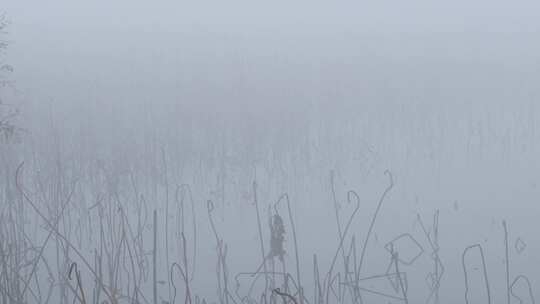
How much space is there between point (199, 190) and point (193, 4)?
23.3m

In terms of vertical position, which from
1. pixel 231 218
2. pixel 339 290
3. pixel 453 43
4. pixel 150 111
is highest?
pixel 453 43

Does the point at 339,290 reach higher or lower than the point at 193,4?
lower

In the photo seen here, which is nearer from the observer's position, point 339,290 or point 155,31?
point 339,290

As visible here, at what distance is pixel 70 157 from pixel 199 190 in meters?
1.23

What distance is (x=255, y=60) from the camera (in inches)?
469

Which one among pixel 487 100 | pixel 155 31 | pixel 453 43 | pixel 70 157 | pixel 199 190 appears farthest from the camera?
pixel 155 31

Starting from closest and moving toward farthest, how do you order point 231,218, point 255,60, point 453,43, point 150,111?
point 231,218
point 150,111
point 255,60
point 453,43

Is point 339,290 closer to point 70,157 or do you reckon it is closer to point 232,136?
point 70,157

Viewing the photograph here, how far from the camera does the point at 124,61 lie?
12.2 m

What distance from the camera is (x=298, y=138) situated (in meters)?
7.15

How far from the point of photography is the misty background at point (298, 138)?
15.3ft

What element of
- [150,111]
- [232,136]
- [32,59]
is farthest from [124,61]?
[232,136]

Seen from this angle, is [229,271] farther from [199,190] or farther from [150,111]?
[150,111]

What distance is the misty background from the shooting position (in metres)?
4.68
